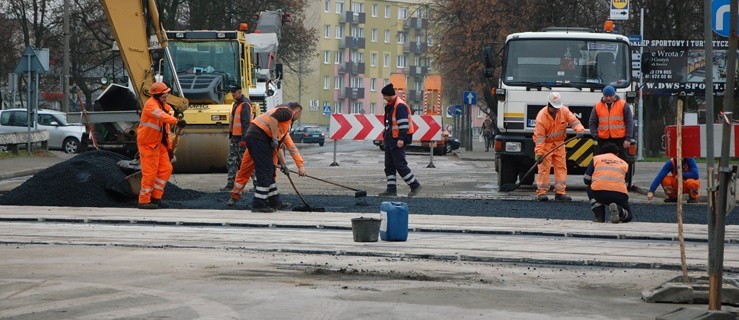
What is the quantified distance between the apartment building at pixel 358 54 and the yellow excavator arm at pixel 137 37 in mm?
95227

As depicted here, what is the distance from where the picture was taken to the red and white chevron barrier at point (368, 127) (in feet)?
106

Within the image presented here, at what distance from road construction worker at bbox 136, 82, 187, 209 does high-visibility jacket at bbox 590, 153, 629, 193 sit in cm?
555

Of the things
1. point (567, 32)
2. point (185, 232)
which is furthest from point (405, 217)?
point (567, 32)

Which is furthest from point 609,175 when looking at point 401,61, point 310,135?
point 401,61

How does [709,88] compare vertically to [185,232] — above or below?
above

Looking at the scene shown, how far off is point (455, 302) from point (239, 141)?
12.2 m

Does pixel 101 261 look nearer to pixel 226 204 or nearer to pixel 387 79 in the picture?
pixel 226 204

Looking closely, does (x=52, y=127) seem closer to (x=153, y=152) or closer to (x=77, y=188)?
(x=77, y=188)

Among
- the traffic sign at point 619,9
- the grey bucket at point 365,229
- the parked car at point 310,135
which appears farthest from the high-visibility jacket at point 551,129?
the parked car at point 310,135

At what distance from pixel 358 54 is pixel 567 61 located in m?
105

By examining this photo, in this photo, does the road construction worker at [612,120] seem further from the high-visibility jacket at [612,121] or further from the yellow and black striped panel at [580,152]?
the yellow and black striped panel at [580,152]

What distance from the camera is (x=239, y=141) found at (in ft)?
65.2

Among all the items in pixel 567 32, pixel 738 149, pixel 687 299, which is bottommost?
pixel 687 299

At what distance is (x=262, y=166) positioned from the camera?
51.1ft
